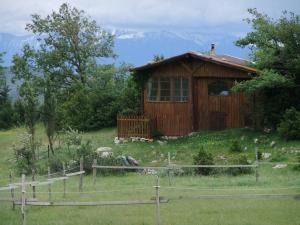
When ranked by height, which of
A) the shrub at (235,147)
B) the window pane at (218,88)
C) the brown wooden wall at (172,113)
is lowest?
the shrub at (235,147)

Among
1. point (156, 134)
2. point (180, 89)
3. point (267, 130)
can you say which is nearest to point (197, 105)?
point (180, 89)

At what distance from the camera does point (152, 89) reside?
35.2 meters

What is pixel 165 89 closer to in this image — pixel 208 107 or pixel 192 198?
pixel 208 107

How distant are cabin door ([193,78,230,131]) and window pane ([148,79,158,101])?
248cm

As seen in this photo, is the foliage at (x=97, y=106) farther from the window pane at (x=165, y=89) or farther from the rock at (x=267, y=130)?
the rock at (x=267, y=130)

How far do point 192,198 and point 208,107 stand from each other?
61.5 ft

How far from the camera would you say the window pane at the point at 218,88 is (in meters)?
33.1

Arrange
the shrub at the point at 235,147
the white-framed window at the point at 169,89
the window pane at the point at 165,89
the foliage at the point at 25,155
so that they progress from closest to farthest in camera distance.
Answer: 1. the foliage at the point at 25,155
2. the shrub at the point at 235,147
3. the white-framed window at the point at 169,89
4. the window pane at the point at 165,89

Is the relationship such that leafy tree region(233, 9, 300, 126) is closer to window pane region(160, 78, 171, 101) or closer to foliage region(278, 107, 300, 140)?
foliage region(278, 107, 300, 140)

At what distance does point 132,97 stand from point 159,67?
729 centimetres

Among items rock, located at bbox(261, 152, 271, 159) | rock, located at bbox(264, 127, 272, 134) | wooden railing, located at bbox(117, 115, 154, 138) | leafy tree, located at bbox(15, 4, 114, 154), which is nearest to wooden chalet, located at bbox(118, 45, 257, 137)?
wooden railing, located at bbox(117, 115, 154, 138)

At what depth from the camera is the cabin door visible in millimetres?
33094

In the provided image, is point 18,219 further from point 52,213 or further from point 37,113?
point 37,113

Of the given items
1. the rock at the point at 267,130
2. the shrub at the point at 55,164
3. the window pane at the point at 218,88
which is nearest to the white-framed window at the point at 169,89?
the window pane at the point at 218,88
